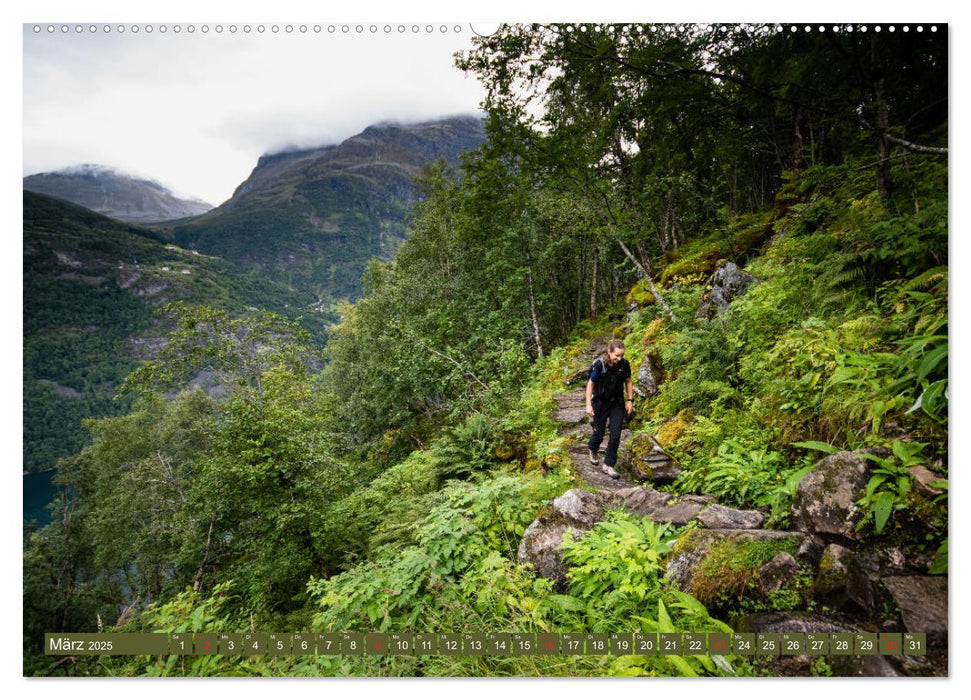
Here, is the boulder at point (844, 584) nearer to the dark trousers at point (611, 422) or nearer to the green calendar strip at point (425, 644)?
the green calendar strip at point (425, 644)

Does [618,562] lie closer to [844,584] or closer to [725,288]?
[844,584]

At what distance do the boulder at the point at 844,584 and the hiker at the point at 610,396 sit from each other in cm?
248

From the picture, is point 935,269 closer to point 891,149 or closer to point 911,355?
point 911,355

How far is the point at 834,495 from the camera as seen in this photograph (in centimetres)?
210

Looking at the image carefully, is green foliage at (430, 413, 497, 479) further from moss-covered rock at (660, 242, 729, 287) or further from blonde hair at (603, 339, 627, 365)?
moss-covered rock at (660, 242, 729, 287)

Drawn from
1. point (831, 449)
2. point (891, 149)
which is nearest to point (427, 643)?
point (831, 449)

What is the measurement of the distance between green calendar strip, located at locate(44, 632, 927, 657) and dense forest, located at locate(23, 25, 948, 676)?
0.21 feet

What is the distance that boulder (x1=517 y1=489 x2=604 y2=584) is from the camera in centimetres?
275

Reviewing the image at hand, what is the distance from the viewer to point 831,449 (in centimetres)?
254

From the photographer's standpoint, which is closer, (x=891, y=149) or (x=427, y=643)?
(x=427, y=643)

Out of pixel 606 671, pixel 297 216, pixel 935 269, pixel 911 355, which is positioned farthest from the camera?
pixel 297 216

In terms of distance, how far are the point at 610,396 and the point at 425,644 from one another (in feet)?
10.7

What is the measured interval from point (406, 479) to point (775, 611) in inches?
258

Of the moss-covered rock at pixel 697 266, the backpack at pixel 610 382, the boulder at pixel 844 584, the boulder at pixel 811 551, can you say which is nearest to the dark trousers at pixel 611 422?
the backpack at pixel 610 382
